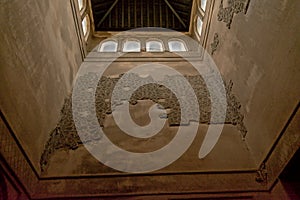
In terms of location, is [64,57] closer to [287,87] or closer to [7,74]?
[7,74]

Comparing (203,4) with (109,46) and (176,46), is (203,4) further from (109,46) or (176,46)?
(109,46)

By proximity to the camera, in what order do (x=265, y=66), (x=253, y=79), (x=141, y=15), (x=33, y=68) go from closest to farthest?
(x=33, y=68)
(x=265, y=66)
(x=253, y=79)
(x=141, y=15)

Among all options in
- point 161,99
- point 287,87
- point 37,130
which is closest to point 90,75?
point 161,99

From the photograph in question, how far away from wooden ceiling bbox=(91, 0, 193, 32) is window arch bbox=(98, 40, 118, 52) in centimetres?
93

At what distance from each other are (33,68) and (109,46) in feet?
11.4

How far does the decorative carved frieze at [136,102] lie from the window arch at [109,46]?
1.33m

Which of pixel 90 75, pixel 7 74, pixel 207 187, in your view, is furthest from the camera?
pixel 90 75

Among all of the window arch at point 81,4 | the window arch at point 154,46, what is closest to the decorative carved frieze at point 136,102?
the window arch at point 154,46

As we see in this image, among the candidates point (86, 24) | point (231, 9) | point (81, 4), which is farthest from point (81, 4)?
point (231, 9)

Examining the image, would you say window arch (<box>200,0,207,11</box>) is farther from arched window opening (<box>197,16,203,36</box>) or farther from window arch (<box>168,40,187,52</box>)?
window arch (<box>168,40,187,52</box>)

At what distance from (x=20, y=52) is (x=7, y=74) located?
41 cm

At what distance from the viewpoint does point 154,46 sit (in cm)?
667

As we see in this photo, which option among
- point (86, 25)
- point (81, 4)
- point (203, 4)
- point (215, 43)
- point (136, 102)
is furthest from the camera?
point (86, 25)

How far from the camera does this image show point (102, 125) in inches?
162
